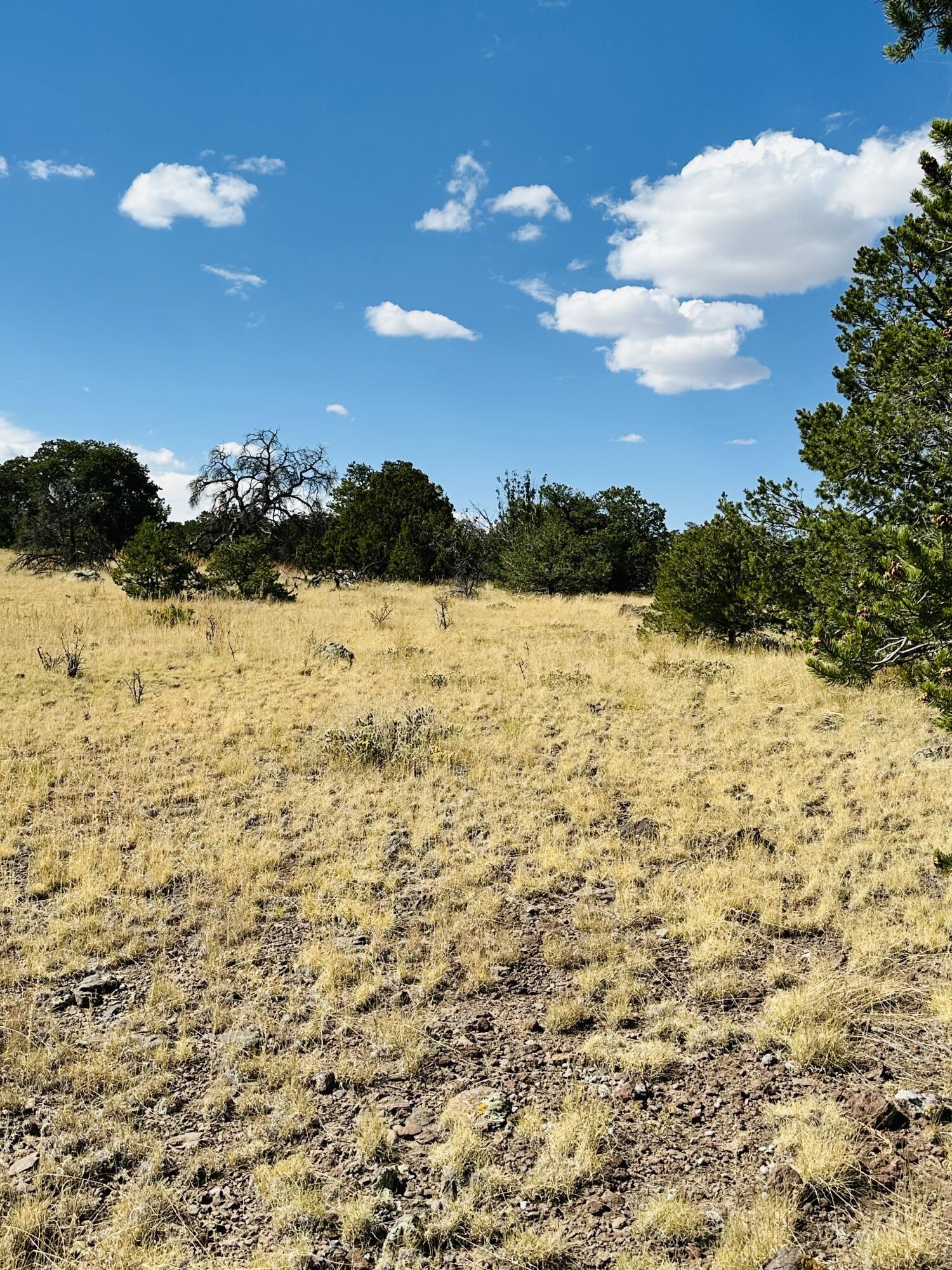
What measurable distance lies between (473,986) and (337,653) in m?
10.4

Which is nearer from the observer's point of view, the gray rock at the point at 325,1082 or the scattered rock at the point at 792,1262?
the scattered rock at the point at 792,1262

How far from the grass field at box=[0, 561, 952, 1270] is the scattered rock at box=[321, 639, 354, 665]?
12.1 ft

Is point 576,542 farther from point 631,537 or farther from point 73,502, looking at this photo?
point 73,502

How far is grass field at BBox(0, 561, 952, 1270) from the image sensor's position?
3.31m

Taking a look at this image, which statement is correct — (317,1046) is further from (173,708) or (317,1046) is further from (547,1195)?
(173,708)

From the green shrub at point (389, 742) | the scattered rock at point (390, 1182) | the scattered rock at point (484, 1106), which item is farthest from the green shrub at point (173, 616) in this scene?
the scattered rock at point (390, 1182)

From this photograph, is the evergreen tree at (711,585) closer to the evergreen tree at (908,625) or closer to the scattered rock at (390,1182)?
the evergreen tree at (908,625)

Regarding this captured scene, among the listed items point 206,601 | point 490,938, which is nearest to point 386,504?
point 206,601

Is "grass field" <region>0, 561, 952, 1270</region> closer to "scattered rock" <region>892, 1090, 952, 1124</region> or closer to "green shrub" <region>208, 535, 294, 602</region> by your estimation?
"scattered rock" <region>892, 1090, 952, 1124</region>

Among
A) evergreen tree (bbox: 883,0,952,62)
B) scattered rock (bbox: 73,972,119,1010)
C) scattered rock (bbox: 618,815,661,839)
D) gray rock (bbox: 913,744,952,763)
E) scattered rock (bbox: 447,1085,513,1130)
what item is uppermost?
evergreen tree (bbox: 883,0,952,62)

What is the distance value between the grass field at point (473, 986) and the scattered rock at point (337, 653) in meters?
3.69

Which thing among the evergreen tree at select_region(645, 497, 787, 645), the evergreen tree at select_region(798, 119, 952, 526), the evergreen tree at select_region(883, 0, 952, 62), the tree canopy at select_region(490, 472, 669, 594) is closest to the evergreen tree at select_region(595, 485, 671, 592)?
the tree canopy at select_region(490, 472, 669, 594)

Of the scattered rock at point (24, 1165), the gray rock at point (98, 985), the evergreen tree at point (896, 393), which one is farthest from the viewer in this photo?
the evergreen tree at point (896, 393)

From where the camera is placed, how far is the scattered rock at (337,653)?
1469 cm
